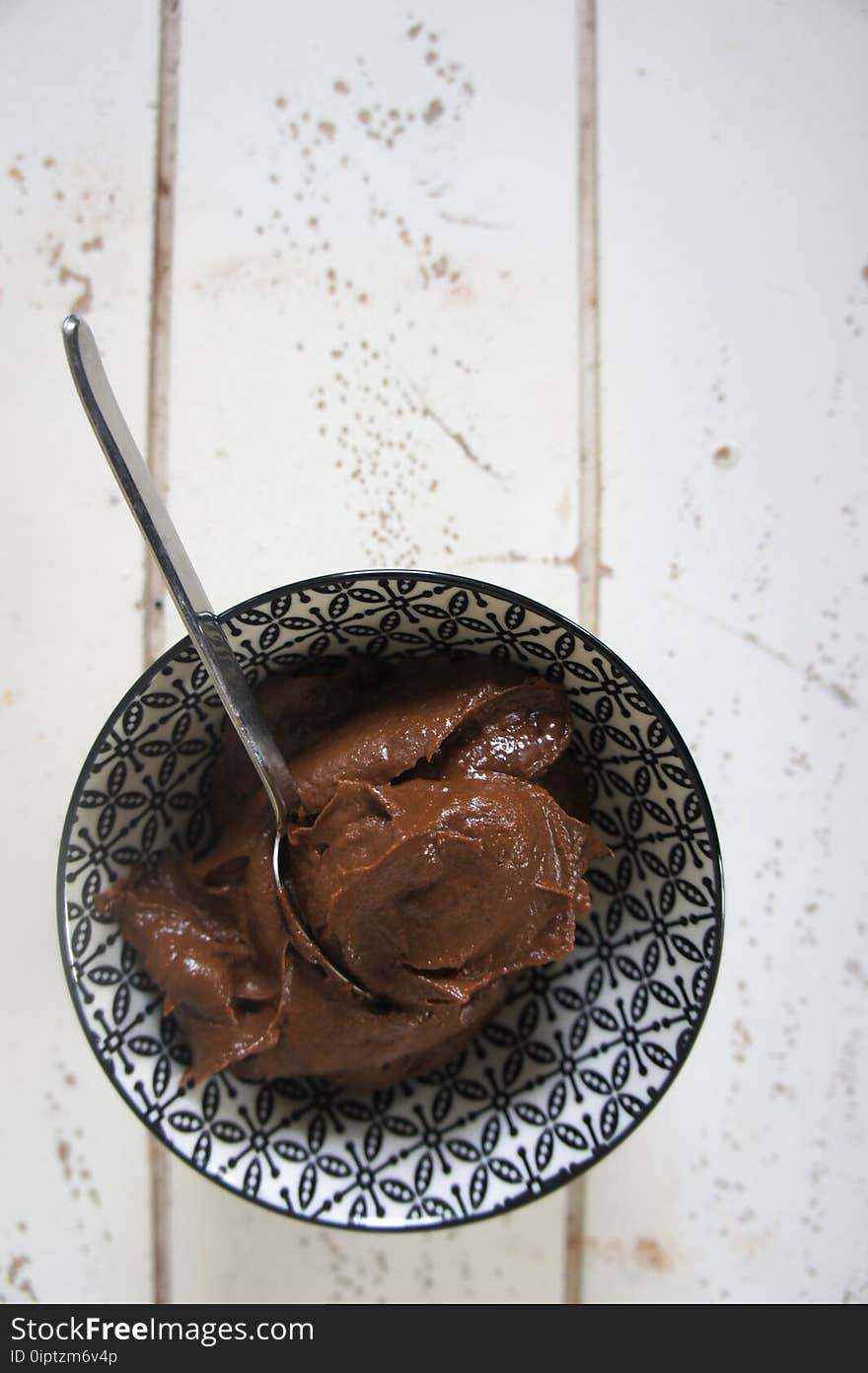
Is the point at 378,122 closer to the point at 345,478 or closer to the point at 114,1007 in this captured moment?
the point at 345,478

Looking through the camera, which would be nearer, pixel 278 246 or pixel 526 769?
pixel 526 769

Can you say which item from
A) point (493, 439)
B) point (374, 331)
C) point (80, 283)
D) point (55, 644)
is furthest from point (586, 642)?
point (80, 283)

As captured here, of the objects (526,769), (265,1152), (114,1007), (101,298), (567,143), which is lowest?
(265,1152)

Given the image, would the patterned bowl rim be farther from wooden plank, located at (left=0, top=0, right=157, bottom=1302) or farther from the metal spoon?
wooden plank, located at (left=0, top=0, right=157, bottom=1302)

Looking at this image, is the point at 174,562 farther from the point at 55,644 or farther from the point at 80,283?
the point at 80,283

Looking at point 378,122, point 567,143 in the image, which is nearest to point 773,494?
point 567,143

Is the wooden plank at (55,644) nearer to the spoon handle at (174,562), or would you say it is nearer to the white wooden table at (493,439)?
the white wooden table at (493,439)

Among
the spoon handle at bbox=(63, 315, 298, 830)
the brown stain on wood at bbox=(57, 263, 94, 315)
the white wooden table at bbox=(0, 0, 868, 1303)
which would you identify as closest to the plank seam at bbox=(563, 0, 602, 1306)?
the white wooden table at bbox=(0, 0, 868, 1303)
